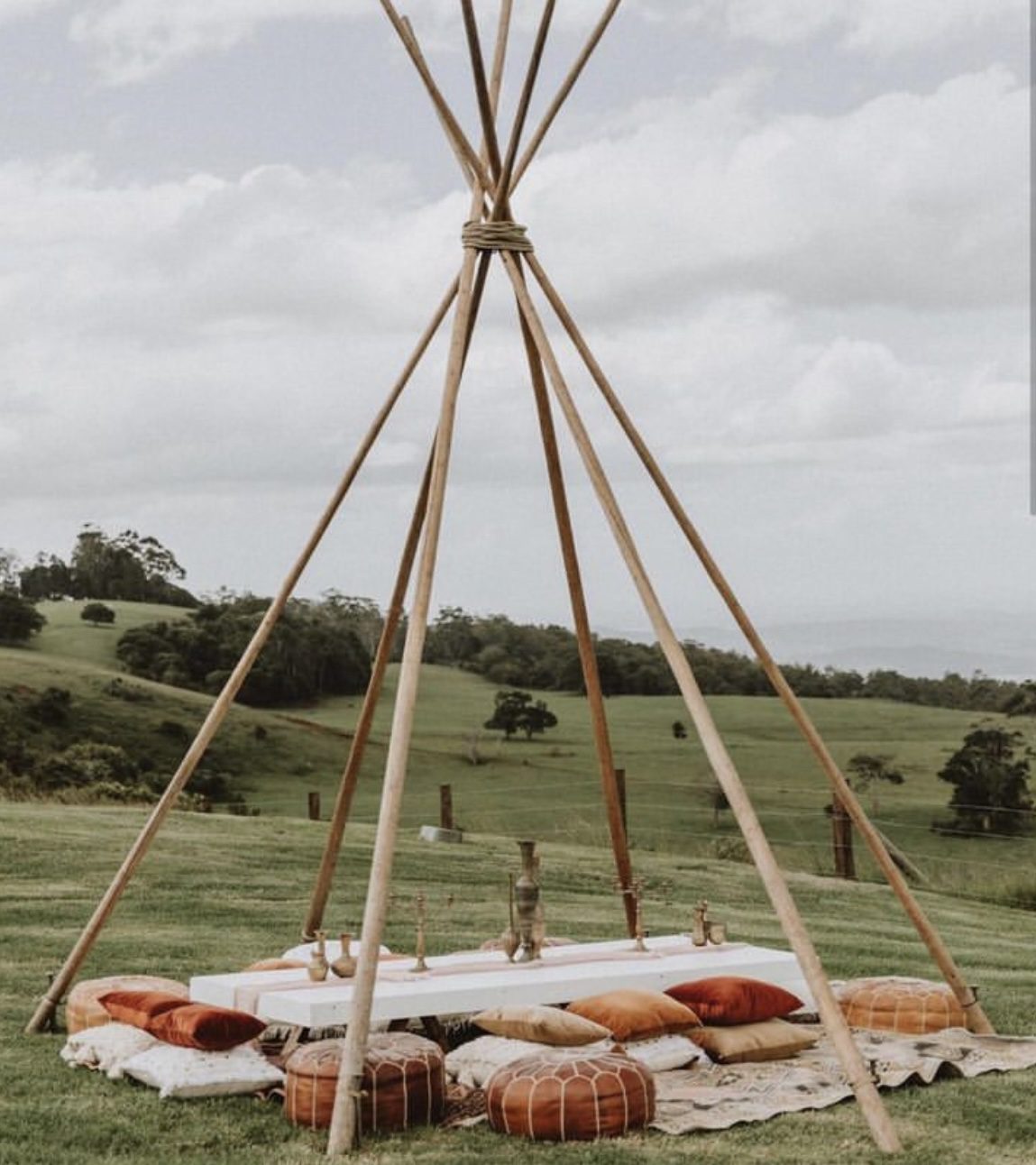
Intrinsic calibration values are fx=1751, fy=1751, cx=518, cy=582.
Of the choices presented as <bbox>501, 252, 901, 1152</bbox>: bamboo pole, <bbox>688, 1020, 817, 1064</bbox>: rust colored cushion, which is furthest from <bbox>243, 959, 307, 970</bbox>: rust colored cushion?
<bbox>501, 252, 901, 1152</bbox>: bamboo pole

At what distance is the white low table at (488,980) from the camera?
5.77 m

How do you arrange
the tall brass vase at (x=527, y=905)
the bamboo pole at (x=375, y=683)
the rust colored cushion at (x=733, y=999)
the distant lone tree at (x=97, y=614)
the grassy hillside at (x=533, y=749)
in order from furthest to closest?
the distant lone tree at (x=97, y=614) < the grassy hillside at (x=533, y=749) < the bamboo pole at (x=375, y=683) < the tall brass vase at (x=527, y=905) < the rust colored cushion at (x=733, y=999)

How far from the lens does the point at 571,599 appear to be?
703cm

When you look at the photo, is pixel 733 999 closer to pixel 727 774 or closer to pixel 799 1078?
pixel 799 1078

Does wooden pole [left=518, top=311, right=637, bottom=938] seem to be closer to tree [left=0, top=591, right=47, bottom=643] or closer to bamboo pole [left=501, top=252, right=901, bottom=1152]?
bamboo pole [left=501, top=252, right=901, bottom=1152]

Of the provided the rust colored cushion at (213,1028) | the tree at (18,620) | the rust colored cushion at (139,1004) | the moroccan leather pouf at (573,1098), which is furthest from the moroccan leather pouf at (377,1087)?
the tree at (18,620)

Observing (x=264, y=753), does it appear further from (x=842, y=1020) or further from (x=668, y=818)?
(x=842, y=1020)

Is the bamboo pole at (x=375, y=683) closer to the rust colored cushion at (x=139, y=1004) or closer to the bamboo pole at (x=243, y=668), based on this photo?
the bamboo pole at (x=243, y=668)

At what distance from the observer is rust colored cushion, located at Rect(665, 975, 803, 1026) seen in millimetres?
6348

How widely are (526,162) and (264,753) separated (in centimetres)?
2578

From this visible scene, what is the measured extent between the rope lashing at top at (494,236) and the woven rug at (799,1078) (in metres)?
2.97

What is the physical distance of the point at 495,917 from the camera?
11.4 meters

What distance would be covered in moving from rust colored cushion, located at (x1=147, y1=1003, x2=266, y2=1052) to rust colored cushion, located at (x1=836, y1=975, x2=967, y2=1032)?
7.61 ft

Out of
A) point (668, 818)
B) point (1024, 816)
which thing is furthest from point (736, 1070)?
point (668, 818)
